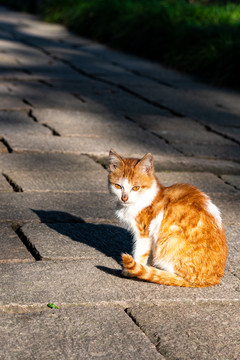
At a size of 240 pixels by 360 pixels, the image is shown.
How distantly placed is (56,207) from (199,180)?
1.23 m

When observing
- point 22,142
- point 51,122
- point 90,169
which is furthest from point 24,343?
point 51,122

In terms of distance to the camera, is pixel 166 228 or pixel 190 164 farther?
pixel 190 164

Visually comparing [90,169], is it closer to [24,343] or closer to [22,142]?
[22,142]

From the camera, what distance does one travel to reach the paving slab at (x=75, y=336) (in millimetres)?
2092

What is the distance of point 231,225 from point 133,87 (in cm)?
467

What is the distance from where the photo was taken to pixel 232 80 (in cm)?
855

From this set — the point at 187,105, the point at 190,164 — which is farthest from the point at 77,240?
the point at 187,105

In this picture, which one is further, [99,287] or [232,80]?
[232,80]

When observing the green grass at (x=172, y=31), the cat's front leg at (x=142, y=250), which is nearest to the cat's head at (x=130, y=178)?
the cat's front leg at (x=142, y=250)

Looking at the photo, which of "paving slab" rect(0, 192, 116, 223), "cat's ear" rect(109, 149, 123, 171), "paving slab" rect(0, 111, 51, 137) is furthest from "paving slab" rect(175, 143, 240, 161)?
"cat's ear" rect(109, 149, 123, 171)

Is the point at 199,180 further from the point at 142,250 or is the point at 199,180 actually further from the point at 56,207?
the point at 142,250

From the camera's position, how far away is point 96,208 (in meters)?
3.71

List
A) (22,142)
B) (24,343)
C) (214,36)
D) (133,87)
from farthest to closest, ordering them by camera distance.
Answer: (214,36) → (133,87) → (22,142) → (24,343)

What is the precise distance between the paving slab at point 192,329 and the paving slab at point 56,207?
112 cm
